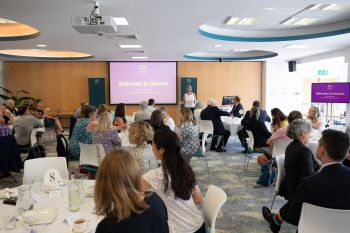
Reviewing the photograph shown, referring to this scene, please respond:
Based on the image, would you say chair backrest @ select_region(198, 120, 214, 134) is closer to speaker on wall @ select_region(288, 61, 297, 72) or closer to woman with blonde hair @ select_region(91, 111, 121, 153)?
woman with blonde hair @ select_region(91, 111, 121, 153)

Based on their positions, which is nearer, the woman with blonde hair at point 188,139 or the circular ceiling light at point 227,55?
the woman with blonde hair at point 188,139

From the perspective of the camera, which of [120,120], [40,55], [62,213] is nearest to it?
[62,213]

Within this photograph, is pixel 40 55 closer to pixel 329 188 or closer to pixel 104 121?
pixel 104 121

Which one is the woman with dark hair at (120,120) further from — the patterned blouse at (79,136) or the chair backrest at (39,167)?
the chair backrest at (39,167)

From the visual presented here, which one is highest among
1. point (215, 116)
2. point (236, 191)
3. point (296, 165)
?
point (215, 116)

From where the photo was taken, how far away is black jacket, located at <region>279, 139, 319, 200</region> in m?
3.09

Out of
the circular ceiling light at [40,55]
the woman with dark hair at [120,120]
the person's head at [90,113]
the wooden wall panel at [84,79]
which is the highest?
the circular ceiling light at [40,55]

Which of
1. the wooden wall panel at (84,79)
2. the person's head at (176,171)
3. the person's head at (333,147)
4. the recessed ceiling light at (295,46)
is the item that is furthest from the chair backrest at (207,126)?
the wooden wall panel at (84,79)

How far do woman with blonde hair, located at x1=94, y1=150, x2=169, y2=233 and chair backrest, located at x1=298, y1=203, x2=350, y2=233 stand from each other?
3.62 feet

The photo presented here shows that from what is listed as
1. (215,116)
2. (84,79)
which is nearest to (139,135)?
(215,116)

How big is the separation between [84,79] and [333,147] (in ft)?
37.9

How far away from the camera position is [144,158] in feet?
10.3

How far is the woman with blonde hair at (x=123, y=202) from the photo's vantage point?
1399mm

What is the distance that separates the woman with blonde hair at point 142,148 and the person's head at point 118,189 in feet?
5.34
